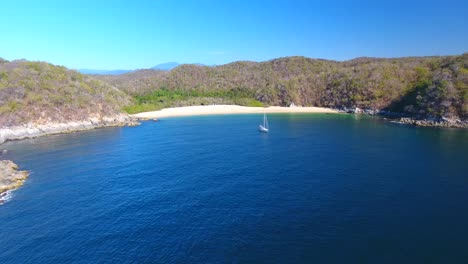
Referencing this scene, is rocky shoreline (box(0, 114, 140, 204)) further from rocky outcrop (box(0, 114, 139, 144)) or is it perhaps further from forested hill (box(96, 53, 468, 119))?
forested hill (box(96, 53, 468, 119))

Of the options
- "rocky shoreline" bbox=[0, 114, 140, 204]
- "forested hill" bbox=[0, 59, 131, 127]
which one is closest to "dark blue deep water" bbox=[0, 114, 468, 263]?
"rocky shoreline" bbox=[0, 114, 140, 204]

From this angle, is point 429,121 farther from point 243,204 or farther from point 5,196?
point 5,196

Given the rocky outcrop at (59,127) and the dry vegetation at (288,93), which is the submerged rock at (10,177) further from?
the dry vegetation at (288,93)

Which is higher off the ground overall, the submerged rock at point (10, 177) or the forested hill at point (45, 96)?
the forested hill at point (45, 96)

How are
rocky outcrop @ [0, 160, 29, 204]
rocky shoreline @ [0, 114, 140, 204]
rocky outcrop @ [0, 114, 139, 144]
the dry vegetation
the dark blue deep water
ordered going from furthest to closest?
1. the dry vegetation
2. rocky outcrop @ [0, 114, 139, 144]
3. rocky shoreline @ [0, 114, 140, 204]
4. rocky outcrop @ [0, 160, 29, 204]
5. the dark blue deep water

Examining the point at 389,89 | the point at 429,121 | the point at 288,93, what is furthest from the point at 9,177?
the point at 288,93

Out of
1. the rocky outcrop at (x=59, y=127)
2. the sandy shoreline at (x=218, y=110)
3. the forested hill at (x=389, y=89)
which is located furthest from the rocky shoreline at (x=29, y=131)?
the forested hill at (x=389, y=89)
